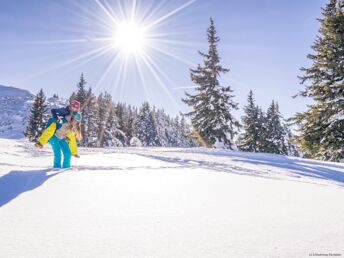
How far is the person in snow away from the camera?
612cm

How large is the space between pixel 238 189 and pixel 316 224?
1.68 meters

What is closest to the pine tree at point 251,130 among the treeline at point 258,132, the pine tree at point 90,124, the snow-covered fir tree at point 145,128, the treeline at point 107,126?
the treeline at point 258,132

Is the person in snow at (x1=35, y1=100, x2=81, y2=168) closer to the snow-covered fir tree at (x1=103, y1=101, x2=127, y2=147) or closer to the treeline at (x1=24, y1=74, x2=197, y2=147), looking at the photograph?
the treeline at (x1=24, y1=74, x2=197, y2=147)

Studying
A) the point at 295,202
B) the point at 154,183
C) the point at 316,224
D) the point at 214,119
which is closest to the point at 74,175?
the point at 154,183

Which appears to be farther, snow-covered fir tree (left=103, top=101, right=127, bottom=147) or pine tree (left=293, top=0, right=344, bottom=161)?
snow-covered fir tree (left=103, top=101, right=127, bottom=147)

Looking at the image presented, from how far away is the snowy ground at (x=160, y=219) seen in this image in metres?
1.84

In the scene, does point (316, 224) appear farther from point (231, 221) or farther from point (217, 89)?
point (217, 89)

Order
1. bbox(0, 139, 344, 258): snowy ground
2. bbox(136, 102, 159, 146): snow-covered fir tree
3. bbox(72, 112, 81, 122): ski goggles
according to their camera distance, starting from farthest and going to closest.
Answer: bbox(136, 102, 159, 146): snow-covered fir tree
bbox(72, 112, 81, 122): ski goggles
bbox(0, 139, 344, 258): snowy ground

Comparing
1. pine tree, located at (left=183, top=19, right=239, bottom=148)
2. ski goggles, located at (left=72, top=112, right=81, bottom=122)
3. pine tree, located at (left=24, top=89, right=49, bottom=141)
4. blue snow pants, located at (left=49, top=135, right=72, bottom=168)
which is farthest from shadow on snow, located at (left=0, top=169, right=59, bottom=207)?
pine tree, located at (left=24, top=89, right=49, bottom=141)

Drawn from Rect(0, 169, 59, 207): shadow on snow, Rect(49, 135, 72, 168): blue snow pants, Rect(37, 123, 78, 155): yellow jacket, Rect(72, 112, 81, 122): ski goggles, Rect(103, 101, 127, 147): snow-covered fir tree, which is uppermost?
Rect(103, 101, 127, 147): snow-covered fir tree

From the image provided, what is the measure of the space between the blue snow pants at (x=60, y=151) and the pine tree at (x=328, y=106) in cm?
1325

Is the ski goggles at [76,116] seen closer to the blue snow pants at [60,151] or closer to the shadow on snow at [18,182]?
the blue snow pants at [60,151]

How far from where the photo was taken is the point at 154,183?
4.21 meters

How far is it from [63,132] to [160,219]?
4517mm
